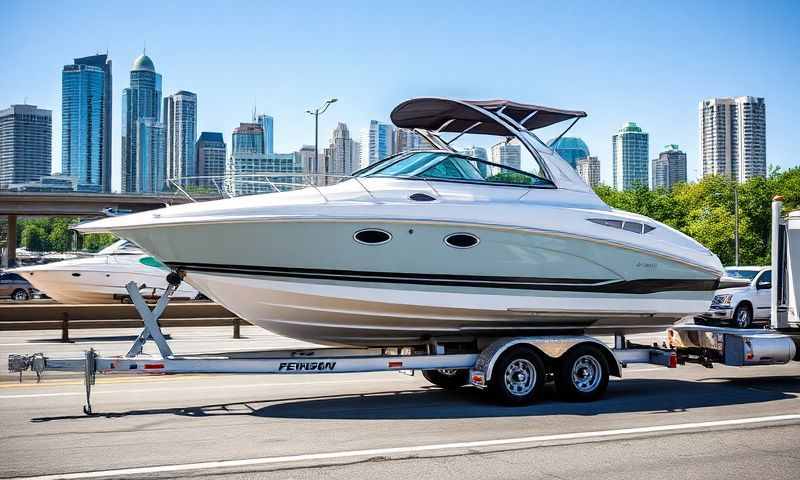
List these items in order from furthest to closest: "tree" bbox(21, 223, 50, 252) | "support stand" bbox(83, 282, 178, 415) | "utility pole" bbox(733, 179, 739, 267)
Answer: "tree" bbox(21, 223, 50, 252)
"utility pole" bbox(733, 179, 739, 267)
"support stand" bbox(83, 282, 178, 415)

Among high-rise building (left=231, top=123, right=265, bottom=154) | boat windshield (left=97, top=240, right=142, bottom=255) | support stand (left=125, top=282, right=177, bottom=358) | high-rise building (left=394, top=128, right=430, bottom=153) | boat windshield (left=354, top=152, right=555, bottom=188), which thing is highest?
high-rise building (left=231, top=123, right=265, bottom=154)

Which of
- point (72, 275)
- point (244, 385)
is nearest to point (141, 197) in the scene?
point (72, 275)

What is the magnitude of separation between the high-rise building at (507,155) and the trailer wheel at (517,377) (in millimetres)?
2739

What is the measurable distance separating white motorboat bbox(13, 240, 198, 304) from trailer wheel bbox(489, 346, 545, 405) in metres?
14.4

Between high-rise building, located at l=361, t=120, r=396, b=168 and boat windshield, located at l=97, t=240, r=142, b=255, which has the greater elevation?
high-rise building, located at l=361, t=120, r=396, b=168

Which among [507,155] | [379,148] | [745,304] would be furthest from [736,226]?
[507,155]

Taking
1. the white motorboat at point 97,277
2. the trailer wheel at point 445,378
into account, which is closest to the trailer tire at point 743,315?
the trailer wheel at point 445,378

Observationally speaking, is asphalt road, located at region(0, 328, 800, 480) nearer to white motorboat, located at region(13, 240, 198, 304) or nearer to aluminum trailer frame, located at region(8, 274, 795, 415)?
aluminum trailer frame, located at region(8, 274, 795, 415)

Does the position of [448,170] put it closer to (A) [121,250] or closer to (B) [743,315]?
(B) [743,315]

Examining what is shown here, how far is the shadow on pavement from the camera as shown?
9562 millimetres

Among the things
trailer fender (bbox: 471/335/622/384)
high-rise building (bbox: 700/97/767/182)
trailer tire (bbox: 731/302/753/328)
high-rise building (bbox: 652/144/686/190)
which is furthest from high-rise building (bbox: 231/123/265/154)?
high-rise building (bbox: 652/144/686/190)

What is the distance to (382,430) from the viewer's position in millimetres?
8625

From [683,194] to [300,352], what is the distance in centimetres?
6829

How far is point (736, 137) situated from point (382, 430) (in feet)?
568
